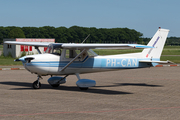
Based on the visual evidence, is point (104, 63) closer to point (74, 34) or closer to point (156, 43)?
point (156, 43)

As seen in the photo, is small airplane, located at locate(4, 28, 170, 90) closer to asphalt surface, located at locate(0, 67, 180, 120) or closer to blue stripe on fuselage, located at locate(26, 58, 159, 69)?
blue stripe on fuselage, located at locate(26, 58, 159, 69)

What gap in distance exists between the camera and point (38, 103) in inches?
398

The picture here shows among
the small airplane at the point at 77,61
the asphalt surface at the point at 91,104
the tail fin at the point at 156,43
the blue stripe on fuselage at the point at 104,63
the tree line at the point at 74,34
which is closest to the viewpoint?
the asphalt surface at the point at 91,104

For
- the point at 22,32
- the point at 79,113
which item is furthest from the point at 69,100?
the point at 22,32

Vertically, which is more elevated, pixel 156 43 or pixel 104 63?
pixel 156 43

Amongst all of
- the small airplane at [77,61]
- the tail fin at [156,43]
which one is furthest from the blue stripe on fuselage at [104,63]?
the tail fin at [156,43]

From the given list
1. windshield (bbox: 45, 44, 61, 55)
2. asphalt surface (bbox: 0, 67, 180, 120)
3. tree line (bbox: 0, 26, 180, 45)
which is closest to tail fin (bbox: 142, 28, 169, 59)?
asphalt surface (bbox: 0, 67, 180, 120)

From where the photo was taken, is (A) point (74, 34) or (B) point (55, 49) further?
(A) point (74, 34)

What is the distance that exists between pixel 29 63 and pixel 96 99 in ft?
12.1

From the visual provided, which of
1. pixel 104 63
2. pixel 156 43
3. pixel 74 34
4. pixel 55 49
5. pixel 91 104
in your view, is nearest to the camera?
pixel 91 104

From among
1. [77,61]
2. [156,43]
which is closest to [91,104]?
[77,61]

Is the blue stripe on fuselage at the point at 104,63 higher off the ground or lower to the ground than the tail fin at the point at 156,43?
lower

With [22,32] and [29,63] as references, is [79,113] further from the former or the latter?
[22,32]

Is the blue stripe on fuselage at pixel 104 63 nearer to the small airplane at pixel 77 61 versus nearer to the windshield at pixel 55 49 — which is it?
the small airplane at pixel 77 61
